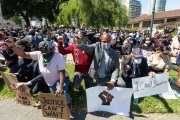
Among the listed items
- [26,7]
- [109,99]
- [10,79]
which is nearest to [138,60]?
[109,99]

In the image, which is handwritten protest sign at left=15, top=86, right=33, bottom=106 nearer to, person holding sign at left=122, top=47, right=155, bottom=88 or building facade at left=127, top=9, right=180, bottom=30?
person holding sign at left=122, top=47, right=155, bottom=88

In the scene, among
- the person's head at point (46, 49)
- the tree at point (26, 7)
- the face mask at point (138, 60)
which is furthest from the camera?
the tree at point (26, 7)

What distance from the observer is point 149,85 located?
4406mm

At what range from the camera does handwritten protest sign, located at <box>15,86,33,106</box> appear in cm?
414

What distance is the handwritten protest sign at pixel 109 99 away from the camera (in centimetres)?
407

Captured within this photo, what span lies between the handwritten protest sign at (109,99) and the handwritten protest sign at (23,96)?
4.21 feet

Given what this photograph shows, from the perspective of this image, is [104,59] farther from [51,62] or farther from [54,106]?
[54,106]

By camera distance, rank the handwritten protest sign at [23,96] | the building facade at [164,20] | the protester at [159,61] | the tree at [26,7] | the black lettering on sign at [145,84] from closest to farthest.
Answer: the handwritten protest sign at [23,96] < the black lettering on sign at [145,84] < the protester at [159,61] < the tree at [26,7] < the building facade at [164,20]

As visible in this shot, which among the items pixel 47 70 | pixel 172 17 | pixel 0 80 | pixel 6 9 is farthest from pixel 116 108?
pixel 172 17

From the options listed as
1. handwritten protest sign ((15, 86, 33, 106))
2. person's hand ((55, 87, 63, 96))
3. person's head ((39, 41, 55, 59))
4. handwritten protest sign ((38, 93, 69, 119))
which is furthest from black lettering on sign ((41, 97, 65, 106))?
person's head ((39, 41, 55, 59))

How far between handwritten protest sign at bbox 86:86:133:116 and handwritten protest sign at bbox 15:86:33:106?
50.5 inches

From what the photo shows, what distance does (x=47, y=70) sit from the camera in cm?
384

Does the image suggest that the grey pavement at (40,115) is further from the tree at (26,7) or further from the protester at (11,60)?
the tree at (26,7)

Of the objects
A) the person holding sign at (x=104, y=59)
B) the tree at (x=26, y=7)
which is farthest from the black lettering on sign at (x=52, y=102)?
the tree at (x=26, y=7)
